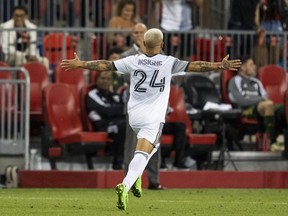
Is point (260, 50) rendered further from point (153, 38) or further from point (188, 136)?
point (153, 38)

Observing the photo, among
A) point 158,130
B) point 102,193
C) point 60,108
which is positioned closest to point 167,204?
point 158,130

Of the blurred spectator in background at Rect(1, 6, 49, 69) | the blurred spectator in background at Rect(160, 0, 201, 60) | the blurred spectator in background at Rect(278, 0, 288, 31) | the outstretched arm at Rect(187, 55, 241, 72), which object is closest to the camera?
the outstretched arm at Rect(187, 55, 241, 72)

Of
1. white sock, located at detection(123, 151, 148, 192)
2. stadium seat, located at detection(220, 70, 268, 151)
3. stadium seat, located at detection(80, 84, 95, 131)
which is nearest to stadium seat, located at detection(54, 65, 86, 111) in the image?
stadium seat, located at detection(80, 84, 95, 131)

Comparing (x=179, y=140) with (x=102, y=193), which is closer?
(x=102, y=193)

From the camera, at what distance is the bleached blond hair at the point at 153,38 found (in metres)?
15.7

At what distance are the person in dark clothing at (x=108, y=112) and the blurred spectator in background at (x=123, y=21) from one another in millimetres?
1976

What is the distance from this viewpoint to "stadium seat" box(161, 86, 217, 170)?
21.6m

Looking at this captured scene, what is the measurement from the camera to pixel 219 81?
24.1 meters

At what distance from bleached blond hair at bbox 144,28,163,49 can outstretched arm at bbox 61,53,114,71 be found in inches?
20.4

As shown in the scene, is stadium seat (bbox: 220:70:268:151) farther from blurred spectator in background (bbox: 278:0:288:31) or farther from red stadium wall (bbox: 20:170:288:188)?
blurred spectator in background (bbox: 278:0:288:31)

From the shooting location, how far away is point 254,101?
22.7 metres

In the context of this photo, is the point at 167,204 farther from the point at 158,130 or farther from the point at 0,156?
the point at 0,156

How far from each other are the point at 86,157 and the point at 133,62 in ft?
19.4

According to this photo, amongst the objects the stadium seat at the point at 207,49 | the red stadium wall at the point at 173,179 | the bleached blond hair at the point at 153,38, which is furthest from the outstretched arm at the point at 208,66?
the stadium seat at the point at 207,49
